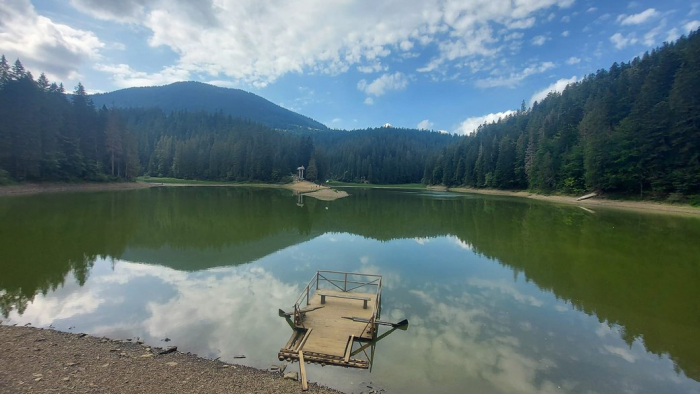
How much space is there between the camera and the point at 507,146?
299 ft

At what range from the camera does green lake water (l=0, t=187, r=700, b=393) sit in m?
8.36

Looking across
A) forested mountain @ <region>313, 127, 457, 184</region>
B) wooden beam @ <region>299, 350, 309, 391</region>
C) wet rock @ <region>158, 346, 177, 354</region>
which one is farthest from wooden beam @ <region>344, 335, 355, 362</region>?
forested mountain @ <region>313, 127, 457, 184</region>

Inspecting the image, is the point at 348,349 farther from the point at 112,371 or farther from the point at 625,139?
the point at 625,139

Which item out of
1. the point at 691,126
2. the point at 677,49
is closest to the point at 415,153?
the point at 677,49

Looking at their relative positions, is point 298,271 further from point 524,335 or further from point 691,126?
point 691,126

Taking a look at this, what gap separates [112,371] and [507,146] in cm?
9837

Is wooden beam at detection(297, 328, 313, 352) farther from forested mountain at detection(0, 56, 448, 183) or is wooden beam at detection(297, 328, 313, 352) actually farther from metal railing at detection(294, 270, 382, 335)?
forested mountain at detection(0, 56, 448, 183)

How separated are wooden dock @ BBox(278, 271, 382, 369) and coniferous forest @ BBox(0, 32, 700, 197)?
5152 centimetres

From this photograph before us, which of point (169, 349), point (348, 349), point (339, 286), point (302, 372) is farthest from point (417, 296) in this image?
point (169, 349)

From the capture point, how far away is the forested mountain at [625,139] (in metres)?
44.0

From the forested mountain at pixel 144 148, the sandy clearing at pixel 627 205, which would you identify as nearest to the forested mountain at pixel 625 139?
the sandy clearing at pixel 627 205

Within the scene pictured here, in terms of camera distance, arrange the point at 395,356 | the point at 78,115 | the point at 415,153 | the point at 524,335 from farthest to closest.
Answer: the point at 415,153 < the point at 78,115 < the point at 524,335 < the point at 395,356

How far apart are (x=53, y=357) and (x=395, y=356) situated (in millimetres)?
7986

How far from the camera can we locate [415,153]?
15788cm
